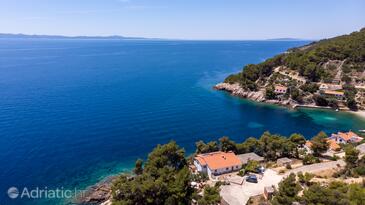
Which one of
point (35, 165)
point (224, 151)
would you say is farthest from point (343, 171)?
point (35, 165)

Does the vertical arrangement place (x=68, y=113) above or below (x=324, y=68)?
below

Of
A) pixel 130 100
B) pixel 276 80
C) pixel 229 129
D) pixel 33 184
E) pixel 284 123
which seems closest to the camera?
pixel 33 184

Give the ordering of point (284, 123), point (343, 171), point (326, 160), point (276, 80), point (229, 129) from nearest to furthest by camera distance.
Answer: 1. point (343, 171)
2. point (326, 160)
3. point (229, 129)
4. point (284, 123)
5. point (276, 80)

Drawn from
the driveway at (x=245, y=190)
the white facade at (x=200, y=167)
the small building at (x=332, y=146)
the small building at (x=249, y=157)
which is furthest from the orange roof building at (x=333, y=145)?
the white facade at (x=200, y=167)

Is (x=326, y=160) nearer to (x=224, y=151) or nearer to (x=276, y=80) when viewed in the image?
(x=224, y=151)

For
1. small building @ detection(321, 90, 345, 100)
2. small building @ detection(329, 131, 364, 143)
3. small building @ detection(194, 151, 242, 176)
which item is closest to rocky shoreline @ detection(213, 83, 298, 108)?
small building @ detection(321, 90, 345, 100)

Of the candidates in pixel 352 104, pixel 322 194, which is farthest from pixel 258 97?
pixel 322 194
